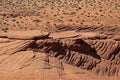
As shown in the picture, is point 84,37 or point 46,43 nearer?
point 46,43

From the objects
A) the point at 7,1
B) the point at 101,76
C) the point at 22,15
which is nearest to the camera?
Answer: the point at 101,76

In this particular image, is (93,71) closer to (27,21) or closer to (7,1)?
(27,21)

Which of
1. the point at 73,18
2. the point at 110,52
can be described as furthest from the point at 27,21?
the point at 110,52

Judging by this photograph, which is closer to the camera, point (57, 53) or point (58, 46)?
point (57, 53)

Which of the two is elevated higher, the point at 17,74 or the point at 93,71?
the point at 17,74

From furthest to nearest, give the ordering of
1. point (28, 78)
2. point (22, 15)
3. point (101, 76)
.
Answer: point (22, 15)
point (101, 76)
point (28, 78)

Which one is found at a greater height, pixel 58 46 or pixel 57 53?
pixel 58 46
